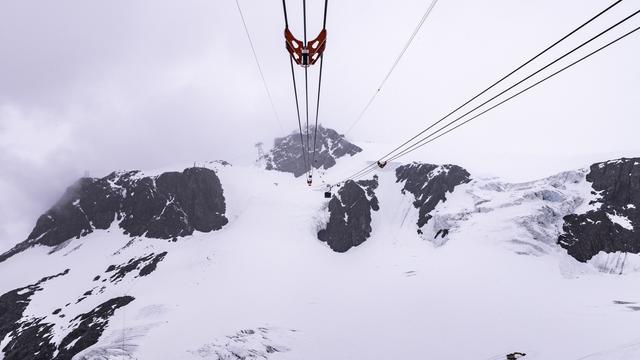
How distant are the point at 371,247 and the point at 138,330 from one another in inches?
3197

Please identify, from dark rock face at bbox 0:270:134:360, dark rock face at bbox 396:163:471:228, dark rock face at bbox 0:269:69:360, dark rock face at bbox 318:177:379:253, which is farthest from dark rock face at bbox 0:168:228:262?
dark rock face at bbox 396:163:471:228

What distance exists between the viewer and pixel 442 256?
107m

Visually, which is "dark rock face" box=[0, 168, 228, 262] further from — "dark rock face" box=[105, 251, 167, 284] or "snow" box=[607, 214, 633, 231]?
"snow" box=[607, 214, 633, 231]

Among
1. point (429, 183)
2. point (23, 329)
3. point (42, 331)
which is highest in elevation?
point (429, 183)

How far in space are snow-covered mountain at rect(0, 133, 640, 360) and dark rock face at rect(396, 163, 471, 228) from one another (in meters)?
0.67

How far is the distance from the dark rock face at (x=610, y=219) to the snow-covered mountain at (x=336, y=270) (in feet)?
1.34

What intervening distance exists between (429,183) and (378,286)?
63.1m

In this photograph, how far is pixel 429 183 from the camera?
14625 cm

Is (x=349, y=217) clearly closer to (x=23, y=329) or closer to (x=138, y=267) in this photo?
(x=138, y=267)

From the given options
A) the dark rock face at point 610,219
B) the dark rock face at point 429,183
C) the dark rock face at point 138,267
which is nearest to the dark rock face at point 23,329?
the dark rock face at point 138,267

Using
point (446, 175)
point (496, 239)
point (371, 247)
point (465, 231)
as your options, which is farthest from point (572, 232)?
point (371, 247)

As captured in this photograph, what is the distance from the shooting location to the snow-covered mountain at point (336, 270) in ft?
231

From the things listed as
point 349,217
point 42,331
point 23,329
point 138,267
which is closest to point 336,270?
point 349,217

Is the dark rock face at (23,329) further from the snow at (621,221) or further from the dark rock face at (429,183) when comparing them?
the snow at (621,221)
